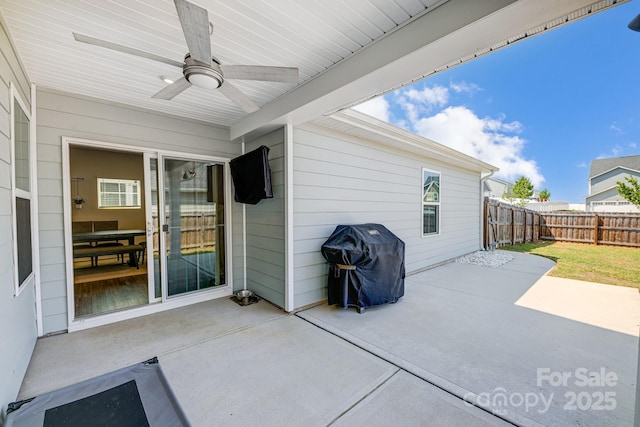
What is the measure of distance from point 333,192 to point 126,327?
307cm

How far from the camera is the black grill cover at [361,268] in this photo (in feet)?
11.0

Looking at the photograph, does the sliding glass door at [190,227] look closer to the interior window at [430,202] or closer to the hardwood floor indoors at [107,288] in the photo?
the hardwood floor indoors at [107,288]

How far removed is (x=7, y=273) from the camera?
5.93ft

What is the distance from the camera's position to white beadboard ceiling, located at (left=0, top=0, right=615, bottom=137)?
1.59 metres

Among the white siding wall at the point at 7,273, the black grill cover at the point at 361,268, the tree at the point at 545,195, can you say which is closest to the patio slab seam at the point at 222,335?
the black grill cover at the point at 361,268

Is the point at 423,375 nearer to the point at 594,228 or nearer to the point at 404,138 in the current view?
the point at 404,138

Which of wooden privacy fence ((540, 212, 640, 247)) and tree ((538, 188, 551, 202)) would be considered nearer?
wooden privacy fence ((540, 212, 640, 247))

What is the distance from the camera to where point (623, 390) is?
1.93 metres

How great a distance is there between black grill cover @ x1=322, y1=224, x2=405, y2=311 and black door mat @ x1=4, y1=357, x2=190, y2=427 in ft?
6.82

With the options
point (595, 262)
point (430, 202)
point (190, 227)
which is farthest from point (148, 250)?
point (595, 262)

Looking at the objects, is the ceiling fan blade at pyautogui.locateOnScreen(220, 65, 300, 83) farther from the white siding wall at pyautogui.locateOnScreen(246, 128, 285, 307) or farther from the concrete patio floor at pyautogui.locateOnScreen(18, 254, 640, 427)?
the concrete patio floor at pyautogui.locateOnScreen(18, 254, 640, 427)

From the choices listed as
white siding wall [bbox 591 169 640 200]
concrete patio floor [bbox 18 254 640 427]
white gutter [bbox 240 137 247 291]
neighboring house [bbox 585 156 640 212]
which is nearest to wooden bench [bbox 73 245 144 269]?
concrete patio floor [bbox 18 254 640 427]

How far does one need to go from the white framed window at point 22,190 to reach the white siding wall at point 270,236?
2.33 metres

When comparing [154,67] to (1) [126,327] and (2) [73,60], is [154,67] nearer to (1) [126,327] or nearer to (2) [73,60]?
(2) [73,60]
